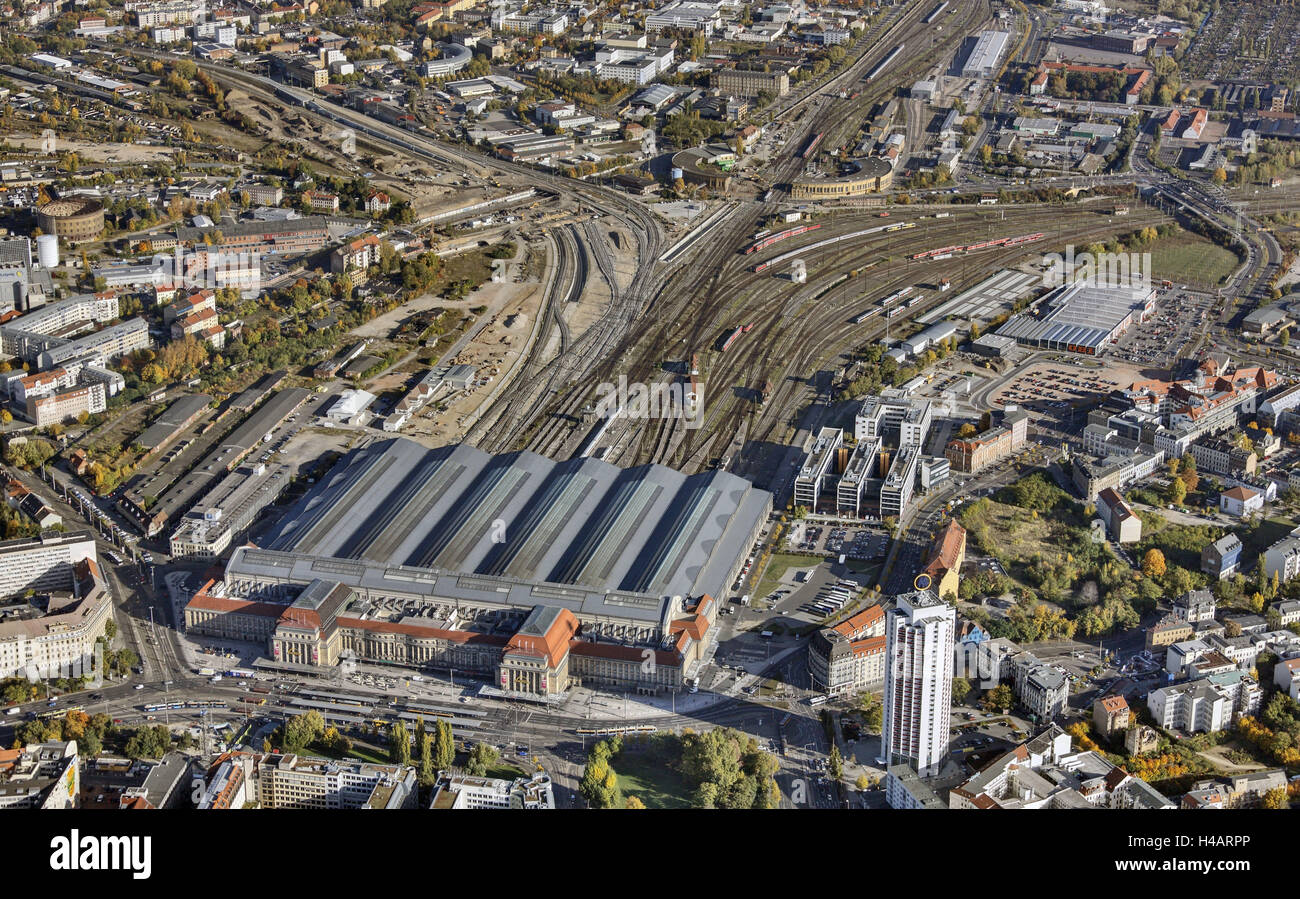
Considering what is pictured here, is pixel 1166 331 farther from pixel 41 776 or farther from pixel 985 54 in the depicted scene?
pixel 41 776

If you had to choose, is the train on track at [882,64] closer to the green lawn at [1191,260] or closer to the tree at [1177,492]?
the green lawn at [1191,260]

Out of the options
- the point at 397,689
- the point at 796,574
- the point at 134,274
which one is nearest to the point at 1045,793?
the point at 796,574

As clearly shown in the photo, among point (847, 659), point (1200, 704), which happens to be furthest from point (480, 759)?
point (1200, 704)

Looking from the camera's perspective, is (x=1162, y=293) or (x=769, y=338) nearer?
(x=769, y=338)

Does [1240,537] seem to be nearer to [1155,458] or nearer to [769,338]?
[1155,458]

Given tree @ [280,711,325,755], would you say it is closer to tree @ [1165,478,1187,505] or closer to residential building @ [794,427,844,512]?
residential building @ [794,427,844,512]
